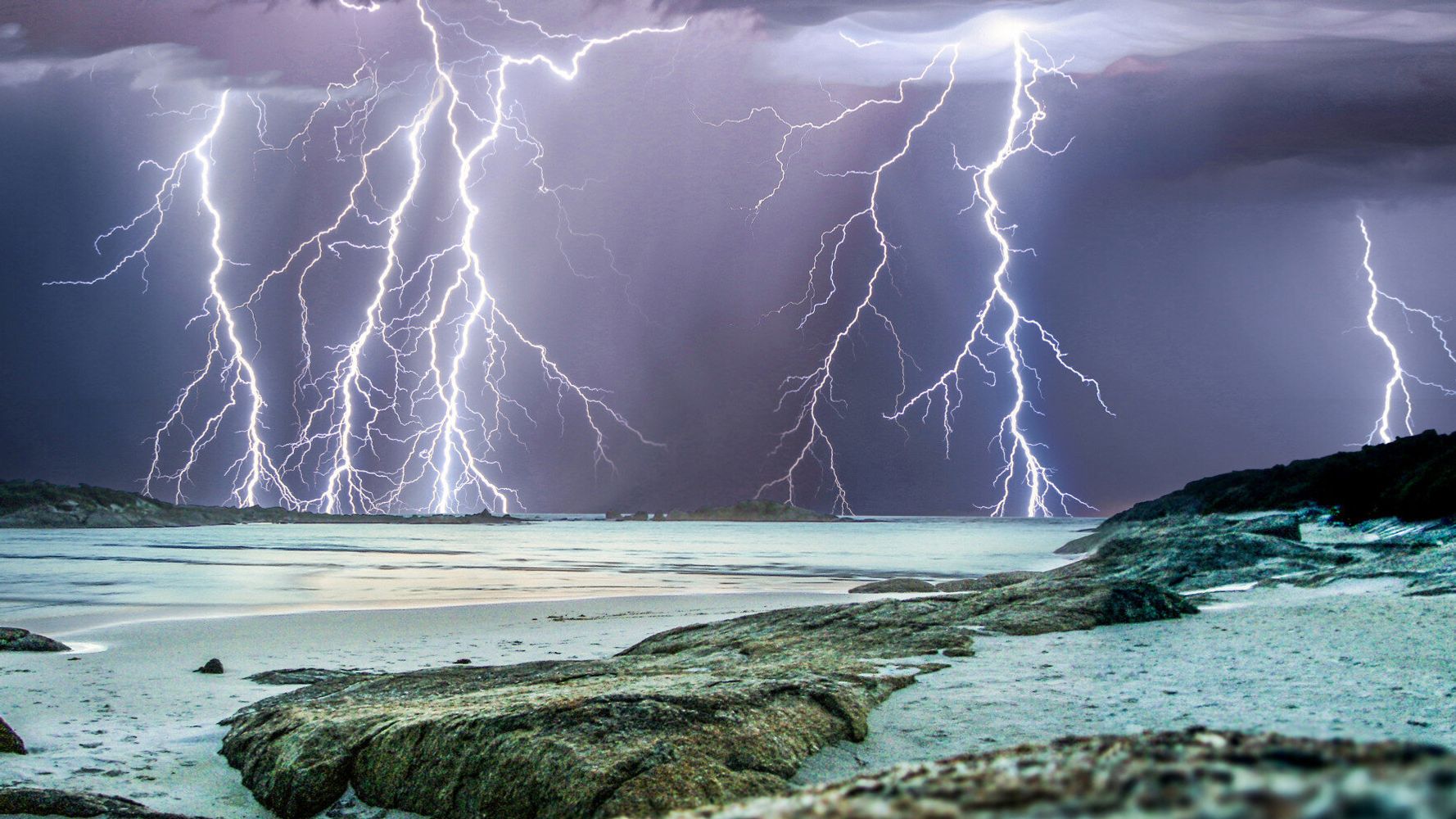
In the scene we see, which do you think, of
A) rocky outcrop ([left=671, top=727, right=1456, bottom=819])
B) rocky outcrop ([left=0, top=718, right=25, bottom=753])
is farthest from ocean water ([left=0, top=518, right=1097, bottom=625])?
rocky outcrop ([left=671, top=727, right=1456, bottom=819])

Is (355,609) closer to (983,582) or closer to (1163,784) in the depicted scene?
(983,582)

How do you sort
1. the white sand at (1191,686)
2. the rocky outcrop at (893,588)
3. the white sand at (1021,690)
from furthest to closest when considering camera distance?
the rocky outcrop at (893,588)
the white sand at (1021,690)
the white sand at (1191,686)

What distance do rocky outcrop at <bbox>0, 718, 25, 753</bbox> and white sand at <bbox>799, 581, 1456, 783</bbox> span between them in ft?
10.9

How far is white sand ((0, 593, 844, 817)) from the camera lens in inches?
146

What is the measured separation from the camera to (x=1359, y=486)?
17531 mm

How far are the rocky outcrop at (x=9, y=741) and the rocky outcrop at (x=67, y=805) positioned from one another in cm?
85

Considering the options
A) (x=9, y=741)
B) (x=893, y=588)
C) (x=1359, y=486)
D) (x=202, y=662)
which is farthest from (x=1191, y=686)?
(x=1359, y=486)

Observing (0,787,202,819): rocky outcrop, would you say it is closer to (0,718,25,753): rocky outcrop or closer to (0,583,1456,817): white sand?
(0,583,1456,817): white sand

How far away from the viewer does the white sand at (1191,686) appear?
3240 mm

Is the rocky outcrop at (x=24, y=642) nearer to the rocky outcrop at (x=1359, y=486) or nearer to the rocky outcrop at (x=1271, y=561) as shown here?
the rocky outcrop at (x=1271, y=561)

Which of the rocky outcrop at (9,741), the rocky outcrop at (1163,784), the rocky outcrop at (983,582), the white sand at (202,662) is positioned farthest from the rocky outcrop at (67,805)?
the rocky outcrop at (983,582)

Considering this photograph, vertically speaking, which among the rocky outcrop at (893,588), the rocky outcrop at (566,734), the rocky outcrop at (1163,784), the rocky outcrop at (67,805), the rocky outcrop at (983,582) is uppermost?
the rocky outcrop at (1163,784)

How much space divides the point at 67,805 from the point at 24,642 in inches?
202

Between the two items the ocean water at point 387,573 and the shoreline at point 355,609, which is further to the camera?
the ocean water at point 387,573
